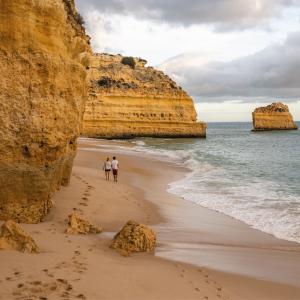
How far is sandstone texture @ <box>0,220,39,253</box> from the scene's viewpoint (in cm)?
620

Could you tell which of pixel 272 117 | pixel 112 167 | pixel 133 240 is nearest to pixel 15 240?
pixel 133 240

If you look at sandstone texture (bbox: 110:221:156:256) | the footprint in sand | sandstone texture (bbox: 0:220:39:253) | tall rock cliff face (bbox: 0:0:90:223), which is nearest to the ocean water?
sandstone texture (bbox: 110:221:156:256)

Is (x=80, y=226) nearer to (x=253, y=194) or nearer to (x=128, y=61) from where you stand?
(x=253, y=194)

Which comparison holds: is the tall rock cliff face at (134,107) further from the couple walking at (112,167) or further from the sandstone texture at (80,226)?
the sandstone texture at (80,226)

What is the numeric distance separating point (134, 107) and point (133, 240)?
55239mm

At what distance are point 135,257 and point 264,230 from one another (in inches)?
167

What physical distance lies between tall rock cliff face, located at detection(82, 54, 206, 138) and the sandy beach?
158 feet

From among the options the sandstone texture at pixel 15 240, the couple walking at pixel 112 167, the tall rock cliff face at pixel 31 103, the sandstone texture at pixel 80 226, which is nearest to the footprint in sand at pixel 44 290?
the sandstone texture at pixel 15 240

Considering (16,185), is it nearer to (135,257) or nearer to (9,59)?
(9,59)

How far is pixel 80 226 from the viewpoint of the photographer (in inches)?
334

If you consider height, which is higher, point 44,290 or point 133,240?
point 44,290

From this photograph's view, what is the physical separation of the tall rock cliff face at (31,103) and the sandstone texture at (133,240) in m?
2.22

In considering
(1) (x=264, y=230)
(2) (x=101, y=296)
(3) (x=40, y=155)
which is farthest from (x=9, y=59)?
(1) (x=264, y=230)

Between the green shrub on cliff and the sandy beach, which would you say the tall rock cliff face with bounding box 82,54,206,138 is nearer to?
the green shrub on cliff
